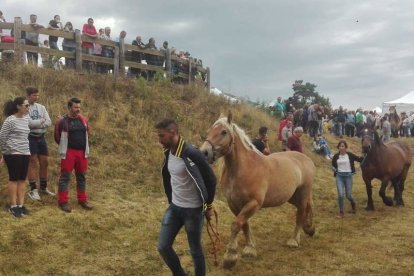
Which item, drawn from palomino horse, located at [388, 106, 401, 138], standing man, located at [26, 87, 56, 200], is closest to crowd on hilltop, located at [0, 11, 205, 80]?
standing man, located at [26, 87, 56, 200]

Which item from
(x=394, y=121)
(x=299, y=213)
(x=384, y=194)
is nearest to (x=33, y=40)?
(x=299, y=213)

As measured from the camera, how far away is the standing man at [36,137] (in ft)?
24.2

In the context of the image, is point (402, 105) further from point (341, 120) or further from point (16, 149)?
point (16, 149)

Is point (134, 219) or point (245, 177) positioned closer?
point (245, 177)

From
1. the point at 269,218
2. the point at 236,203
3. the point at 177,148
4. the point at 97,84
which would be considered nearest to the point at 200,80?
the point at 97,84

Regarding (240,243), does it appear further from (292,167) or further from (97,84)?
(97,84)

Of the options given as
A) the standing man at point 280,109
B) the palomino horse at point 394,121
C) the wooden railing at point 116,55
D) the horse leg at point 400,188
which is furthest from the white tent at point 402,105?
the horse leg at point 400,188

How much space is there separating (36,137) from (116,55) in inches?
266

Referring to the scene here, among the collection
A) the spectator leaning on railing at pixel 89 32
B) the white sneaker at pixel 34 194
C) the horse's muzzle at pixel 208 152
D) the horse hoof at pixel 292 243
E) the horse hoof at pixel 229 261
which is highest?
the spectator leaning on railing at pixel 89 32

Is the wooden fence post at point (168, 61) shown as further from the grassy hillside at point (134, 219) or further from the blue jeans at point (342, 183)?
the blue jeans at point (342, 183)

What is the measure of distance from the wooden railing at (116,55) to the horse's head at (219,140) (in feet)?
25.9

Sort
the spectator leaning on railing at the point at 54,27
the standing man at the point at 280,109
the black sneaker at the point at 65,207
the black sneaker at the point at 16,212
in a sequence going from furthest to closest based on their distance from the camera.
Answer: the standing man at the point at 280,109, the spectator leaning on railing at the point at 54,27, the black sneaker at the point at 65,207, the black sneaker at the point at 16,212

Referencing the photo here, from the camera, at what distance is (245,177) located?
6062 millimetres

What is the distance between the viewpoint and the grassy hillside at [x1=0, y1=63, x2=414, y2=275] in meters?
5.98
